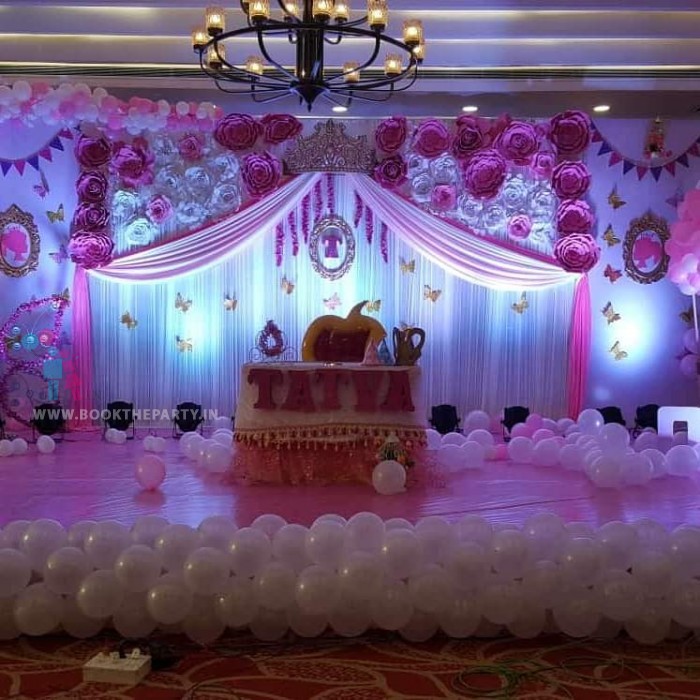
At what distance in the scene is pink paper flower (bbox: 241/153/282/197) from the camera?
7.51 m

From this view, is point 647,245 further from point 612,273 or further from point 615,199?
point 615,199

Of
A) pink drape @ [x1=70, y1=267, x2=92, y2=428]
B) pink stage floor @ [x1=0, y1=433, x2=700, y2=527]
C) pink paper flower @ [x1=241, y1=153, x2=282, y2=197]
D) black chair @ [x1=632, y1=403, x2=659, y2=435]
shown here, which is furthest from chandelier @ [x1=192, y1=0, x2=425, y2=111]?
black chair @ [x1=632, y1=403, x2=659, y2=435]

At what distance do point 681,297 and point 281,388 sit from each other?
178 inches

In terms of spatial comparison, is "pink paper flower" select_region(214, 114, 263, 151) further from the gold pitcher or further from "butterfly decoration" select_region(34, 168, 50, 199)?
the gold pitcher

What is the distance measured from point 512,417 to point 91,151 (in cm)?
425

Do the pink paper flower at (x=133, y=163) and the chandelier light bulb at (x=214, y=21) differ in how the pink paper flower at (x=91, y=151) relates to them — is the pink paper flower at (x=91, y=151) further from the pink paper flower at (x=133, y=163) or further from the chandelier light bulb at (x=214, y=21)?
the chandelier light bulb at (x=214, y=21)

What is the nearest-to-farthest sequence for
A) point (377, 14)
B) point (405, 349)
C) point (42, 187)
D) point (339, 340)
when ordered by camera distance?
point (377, 14), point (405, 349), point (339, 340), point (42, 187)

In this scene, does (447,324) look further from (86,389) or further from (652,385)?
(86,389)

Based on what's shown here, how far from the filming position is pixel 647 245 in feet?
25.7

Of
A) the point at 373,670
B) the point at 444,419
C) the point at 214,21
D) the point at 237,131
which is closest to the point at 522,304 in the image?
the point at 444,419

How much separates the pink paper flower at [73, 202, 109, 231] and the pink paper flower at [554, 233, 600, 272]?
3989mm

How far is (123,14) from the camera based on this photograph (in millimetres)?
6262

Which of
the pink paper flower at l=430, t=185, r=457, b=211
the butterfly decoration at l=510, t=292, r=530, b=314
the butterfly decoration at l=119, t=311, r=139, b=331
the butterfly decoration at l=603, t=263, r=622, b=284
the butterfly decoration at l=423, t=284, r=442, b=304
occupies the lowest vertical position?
the butterfly decoration at l=119, t=311, r=139, b=331

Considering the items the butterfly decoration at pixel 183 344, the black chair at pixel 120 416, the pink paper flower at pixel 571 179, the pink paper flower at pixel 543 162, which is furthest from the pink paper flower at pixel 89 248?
the pink paper flower at pixel 571 179
